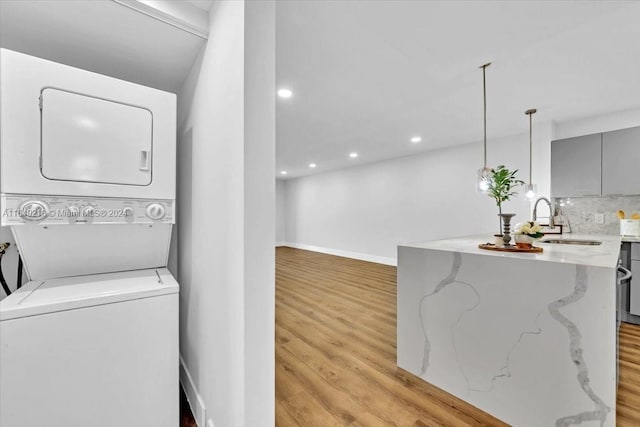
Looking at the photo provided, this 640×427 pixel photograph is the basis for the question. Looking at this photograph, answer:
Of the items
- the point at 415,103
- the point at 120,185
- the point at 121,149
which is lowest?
the point at 120,185

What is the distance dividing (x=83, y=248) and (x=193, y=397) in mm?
1052

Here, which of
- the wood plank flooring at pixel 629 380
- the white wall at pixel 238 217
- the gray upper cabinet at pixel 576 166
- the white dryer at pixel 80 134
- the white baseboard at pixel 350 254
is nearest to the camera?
the white wall at pixel 238 217

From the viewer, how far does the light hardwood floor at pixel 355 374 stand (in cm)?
151

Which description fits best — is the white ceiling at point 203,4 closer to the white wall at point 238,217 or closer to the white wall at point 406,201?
the white wall at point 238,217

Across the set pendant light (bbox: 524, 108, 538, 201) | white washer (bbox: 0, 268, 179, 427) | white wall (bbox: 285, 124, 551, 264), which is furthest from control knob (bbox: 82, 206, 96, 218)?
pendant light (bbox: 524, 108, 538, 201)

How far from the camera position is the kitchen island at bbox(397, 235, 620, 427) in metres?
1.23

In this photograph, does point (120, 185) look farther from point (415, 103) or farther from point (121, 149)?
point (415, 103)

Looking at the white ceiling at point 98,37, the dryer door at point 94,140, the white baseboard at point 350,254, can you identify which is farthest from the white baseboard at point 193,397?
the white baseboard at point 350,254

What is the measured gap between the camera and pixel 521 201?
13.2ft

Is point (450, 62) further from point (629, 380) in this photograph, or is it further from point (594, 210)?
point (594, 210)

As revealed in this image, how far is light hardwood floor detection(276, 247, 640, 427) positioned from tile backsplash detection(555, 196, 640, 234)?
1.25 metres

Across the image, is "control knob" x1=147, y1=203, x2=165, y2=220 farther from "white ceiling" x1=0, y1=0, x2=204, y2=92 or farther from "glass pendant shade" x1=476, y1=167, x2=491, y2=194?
"glass pendant shade" x1=476, y1=167, x2=491, y2=194

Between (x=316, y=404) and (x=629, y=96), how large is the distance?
419cm

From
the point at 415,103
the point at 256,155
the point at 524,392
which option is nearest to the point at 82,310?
the point at 256,155
